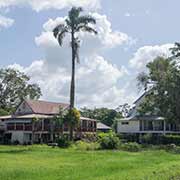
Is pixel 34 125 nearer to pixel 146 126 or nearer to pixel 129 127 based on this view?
pixel 129 127

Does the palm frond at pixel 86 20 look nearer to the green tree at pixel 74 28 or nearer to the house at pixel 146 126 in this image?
the green tree at pixel 74 28

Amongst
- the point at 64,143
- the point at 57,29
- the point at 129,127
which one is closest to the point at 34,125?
the point at 64,143

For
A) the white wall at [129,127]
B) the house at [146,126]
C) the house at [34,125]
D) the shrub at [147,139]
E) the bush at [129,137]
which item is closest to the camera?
the shrub at [147,139]

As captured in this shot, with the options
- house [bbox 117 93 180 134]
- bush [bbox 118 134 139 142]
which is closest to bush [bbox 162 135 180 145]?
bush [bbox 118 134 139 142]

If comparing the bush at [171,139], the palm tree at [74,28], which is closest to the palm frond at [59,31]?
the palm tree at [74,28]

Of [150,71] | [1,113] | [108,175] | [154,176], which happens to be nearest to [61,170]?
[108,175]

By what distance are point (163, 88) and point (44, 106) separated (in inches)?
1153

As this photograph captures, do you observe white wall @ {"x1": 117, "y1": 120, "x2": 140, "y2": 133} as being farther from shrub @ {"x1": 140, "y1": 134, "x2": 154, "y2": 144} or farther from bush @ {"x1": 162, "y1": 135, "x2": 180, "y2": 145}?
bush @ {"x1": 162, "y1": 135, "x2": 180, "y2": 145}

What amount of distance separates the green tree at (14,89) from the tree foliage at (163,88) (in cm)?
3098

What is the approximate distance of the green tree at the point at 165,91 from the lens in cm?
6231

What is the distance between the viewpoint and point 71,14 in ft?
215

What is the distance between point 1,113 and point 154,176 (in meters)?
75.8

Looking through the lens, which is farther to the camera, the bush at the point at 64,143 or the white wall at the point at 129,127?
the white wall at the point at 129,127

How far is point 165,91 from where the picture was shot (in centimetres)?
6456
